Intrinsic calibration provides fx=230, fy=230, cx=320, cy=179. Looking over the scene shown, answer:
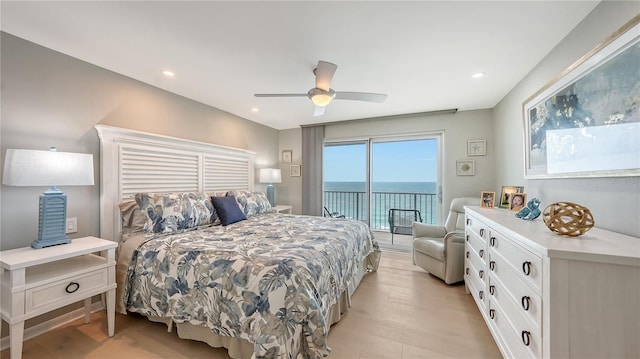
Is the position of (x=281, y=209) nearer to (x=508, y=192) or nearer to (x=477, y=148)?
(x=508, y=192)

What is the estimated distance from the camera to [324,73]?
85.4 inches

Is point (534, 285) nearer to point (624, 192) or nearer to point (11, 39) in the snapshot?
point (624, 192)

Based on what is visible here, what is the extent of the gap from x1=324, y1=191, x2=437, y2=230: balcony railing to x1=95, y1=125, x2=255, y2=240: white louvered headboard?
261cm

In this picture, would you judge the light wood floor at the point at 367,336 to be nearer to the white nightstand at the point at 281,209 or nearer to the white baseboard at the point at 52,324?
the white baseboard at the point at 52,324

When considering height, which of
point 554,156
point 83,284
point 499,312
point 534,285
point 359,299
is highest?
point 554,156

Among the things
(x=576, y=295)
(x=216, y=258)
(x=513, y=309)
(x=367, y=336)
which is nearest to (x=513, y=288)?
(x=513, y=309)

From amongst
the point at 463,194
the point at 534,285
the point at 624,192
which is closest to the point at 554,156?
the point at 624,192

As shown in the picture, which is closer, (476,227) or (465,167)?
(476,227)

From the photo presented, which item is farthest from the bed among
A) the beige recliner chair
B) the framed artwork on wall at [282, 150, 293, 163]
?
the framed artwork on wall at [282, 150, 293, 163]

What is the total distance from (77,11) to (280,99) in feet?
6.66

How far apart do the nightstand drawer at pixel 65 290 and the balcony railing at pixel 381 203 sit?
401cm

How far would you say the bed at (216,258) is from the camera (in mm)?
1428

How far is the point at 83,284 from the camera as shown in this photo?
171 cm

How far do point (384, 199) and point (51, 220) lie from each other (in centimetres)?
555
